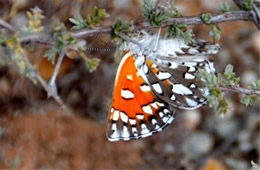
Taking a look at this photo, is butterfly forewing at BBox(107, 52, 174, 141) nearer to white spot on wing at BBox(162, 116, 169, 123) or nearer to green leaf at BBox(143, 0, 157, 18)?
white spot on wing at BBox(162, 116, 169, 123)

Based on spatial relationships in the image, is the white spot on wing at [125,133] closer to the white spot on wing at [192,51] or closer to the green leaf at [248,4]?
the white spot on wing at [192,51]

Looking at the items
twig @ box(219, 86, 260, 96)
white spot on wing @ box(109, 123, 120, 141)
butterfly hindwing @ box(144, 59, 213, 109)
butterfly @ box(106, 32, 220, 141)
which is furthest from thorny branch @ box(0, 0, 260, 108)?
white spot on wing @ box(109, 123, 120, 141)

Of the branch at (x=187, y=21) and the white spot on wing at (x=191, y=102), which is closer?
the branch at (x=187, y=21)

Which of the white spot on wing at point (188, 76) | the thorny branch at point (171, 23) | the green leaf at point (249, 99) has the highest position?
the thorny branch at point (171, 23)

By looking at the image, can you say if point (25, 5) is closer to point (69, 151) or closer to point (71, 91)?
point (71, 91)

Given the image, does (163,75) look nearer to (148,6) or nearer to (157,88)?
(157,88)

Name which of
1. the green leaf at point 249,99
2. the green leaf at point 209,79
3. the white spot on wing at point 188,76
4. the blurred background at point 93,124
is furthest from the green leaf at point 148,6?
the blurred background at point 93,124
